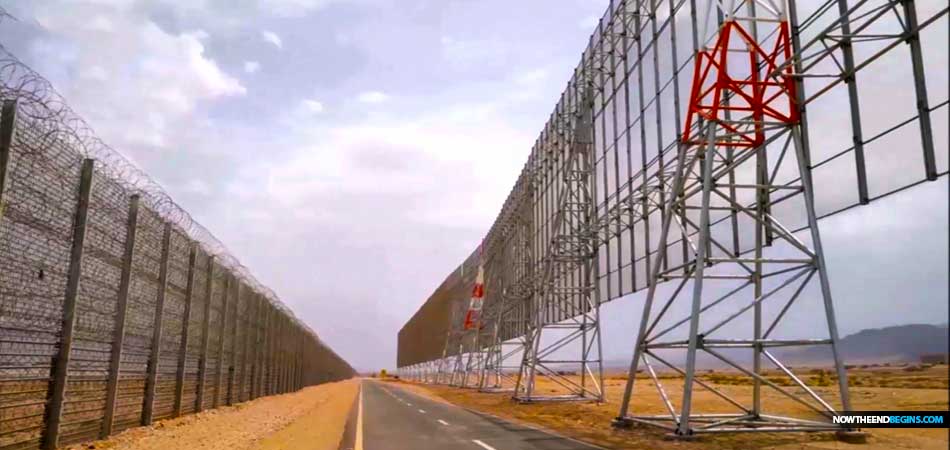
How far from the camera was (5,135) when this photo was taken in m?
9.68

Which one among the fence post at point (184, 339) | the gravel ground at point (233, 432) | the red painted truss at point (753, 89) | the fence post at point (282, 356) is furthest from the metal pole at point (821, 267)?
the fence post at point (282, 356)

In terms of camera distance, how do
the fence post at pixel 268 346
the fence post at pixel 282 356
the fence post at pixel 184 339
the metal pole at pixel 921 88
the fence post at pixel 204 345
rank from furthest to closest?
the fence post at pixel 282 356, the fence post at pixel 268 346, the fence post at pixel 204 345, the fence post at pixel 184 339, the metal pole at pixel 921 88

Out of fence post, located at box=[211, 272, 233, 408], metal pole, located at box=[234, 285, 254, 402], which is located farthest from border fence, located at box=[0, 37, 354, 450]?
metal pole, located at box=[234, 285, 254, 402]

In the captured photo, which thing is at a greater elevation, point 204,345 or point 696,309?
point 696,309

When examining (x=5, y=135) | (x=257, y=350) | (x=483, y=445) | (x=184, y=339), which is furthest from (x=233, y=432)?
(x=257, y=350)

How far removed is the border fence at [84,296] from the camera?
1018cm

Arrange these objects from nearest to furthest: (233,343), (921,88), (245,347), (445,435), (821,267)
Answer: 1. (921,88)
2. (821,267)
3. (445,435)
4. (233,343)
5. (245,347)

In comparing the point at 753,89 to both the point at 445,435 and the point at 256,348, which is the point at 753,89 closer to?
the point at 445,435

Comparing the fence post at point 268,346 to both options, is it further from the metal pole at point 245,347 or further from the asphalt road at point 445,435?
the asphalt road at point 445,435

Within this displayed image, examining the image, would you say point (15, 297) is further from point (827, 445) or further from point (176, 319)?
point (827, 445)

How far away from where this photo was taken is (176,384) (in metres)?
19.4

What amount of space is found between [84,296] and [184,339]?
25.1 feet

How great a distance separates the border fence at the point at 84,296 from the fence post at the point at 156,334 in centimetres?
2

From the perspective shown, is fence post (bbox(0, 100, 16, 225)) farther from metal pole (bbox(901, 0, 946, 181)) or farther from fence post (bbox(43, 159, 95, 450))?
metal pole (bbox(901, 0, 946, 181))
